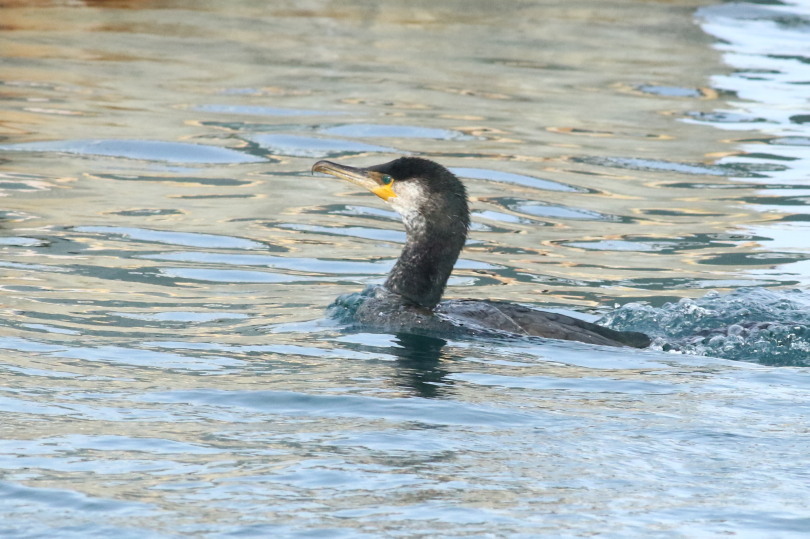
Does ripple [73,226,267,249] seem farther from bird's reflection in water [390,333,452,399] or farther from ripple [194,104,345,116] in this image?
ripple [194,104,345,116]

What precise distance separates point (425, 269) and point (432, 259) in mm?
75

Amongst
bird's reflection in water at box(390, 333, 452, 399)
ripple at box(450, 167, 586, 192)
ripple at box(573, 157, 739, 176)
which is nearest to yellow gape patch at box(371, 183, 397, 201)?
bird's reflection in water at box(390, 333, 452, 399)

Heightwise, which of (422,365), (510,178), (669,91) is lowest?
(422,365)

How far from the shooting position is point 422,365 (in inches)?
304

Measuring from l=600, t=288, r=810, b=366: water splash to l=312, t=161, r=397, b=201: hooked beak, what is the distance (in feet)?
5.36

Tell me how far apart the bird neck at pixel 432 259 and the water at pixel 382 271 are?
0.59 meters

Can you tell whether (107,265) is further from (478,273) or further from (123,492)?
(123,492)

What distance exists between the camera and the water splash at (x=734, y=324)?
808 centimetres

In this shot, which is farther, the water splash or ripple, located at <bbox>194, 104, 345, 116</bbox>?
ripple, located at <bbox>194, 104, 345, 116</bbox>

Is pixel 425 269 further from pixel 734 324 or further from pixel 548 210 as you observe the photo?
pixel 548 210

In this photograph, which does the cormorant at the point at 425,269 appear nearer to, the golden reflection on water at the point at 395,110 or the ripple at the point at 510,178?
the golden reflection on water at the point at 395,110

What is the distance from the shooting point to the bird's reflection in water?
23.6 ft

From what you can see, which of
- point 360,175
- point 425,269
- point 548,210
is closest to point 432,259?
point 425,269

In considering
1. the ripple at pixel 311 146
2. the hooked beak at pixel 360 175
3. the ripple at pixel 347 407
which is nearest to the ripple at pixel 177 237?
the hooked beak at pixel 360 175
